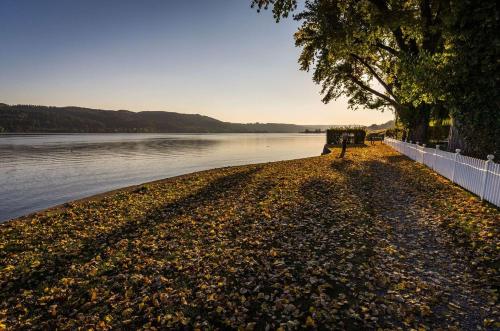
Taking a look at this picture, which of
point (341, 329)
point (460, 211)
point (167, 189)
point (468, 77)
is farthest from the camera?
point (167, 189)

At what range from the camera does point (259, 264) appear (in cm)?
723

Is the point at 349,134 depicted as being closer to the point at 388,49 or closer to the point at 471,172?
the point at 388,49

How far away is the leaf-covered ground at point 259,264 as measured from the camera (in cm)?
527

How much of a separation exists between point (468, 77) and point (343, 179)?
764cm

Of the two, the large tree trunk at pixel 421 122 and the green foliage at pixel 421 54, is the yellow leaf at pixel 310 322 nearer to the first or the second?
the green foliage at pixel 421 54

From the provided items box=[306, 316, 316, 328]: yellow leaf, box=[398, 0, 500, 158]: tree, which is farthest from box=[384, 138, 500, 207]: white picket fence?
box=[306, 316, 316, 328]: yellow leaf

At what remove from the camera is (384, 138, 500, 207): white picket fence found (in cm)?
1061

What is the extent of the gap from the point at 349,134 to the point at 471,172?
4300 cm

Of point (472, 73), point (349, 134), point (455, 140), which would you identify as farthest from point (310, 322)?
point (349, 134)

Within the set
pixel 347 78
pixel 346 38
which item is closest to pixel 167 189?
pixel 346 38

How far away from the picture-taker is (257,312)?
534 centimetres

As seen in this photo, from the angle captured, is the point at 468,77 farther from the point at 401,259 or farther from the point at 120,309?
the point at 120,309

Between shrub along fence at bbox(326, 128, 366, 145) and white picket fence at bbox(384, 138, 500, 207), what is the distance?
34.7 m

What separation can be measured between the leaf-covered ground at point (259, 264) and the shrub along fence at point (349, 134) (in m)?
42.6
